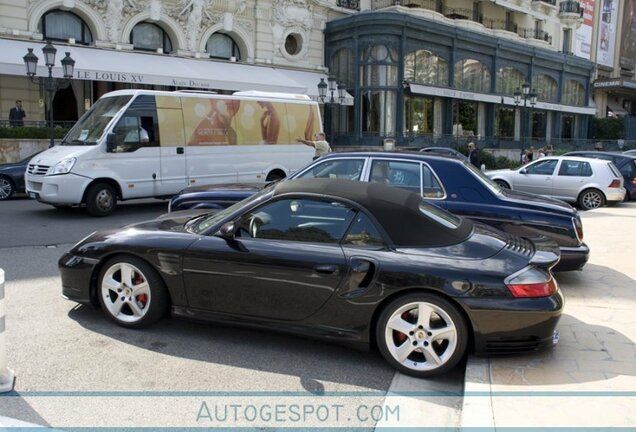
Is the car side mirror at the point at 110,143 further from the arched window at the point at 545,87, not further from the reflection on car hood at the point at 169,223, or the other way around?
the arched window at the point at 545,87

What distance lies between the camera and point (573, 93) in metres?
44.7

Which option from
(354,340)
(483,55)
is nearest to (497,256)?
(354,340)

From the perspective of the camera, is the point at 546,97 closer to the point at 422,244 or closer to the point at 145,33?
the point at 145,33

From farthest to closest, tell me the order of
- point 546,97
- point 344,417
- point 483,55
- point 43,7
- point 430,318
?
point 546,97
point 483,55
point 43,7
point 430,318
point 344,417

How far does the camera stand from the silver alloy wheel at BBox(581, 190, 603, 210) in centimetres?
1520

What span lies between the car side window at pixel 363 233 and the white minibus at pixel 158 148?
838cm

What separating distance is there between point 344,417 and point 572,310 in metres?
3.17

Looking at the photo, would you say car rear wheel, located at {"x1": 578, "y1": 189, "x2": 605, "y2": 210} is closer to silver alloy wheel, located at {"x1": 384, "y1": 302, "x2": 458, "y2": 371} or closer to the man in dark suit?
silver alloy wheel, located at {"x1": 384, "y1": 302, "x2": 458, "y2": 371}

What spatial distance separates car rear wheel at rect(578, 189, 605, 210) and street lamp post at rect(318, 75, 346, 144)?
1239cm

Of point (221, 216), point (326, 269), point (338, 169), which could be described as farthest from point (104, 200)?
point (326, 269)

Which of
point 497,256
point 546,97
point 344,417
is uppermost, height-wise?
point 546,97

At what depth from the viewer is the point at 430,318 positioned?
169 inches

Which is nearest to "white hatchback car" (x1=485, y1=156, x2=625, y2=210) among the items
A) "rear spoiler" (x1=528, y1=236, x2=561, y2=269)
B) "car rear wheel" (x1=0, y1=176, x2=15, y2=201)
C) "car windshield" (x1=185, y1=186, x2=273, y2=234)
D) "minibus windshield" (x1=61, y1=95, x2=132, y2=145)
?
"minibus windshield" (x1=61, y1=95, x2=132, y2=145)

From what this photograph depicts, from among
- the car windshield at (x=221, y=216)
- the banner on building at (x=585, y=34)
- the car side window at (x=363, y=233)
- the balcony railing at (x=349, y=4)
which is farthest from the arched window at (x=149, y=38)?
the banner on building at (x=585, y=34)
